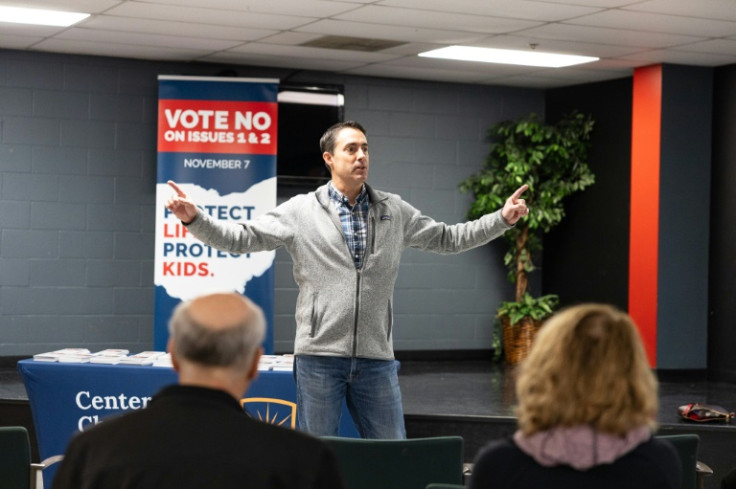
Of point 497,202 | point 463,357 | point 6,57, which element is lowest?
point 463,357

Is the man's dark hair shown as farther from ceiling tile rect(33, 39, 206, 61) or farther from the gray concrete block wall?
the gray concrete block wall

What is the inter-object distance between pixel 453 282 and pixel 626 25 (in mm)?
3262

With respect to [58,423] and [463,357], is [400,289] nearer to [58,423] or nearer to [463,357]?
[463,357]

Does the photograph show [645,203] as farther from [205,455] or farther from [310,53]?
[205,455]

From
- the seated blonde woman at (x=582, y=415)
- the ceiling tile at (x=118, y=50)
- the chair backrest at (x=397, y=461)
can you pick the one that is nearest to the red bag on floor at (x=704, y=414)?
the chair backrest at (x=397, y=461)

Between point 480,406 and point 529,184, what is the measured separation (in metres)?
2.71

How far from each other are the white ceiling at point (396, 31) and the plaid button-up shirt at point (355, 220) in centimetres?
233

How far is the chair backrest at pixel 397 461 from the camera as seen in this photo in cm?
301

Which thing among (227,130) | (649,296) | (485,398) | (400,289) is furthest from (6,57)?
(649,296)

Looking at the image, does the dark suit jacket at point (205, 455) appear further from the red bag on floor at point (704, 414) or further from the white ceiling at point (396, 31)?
the red bag on floor at point (704, 414)

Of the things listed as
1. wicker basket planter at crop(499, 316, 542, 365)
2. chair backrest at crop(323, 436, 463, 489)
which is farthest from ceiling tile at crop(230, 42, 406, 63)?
chair backrest at crop(323, 436, 463, 489)

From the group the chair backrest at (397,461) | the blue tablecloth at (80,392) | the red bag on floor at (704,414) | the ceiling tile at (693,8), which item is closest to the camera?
the chair backrest at (397,461)

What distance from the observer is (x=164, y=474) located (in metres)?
1.66

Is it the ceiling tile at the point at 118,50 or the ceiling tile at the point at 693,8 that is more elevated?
the ceiling tile at the point at 118,50
